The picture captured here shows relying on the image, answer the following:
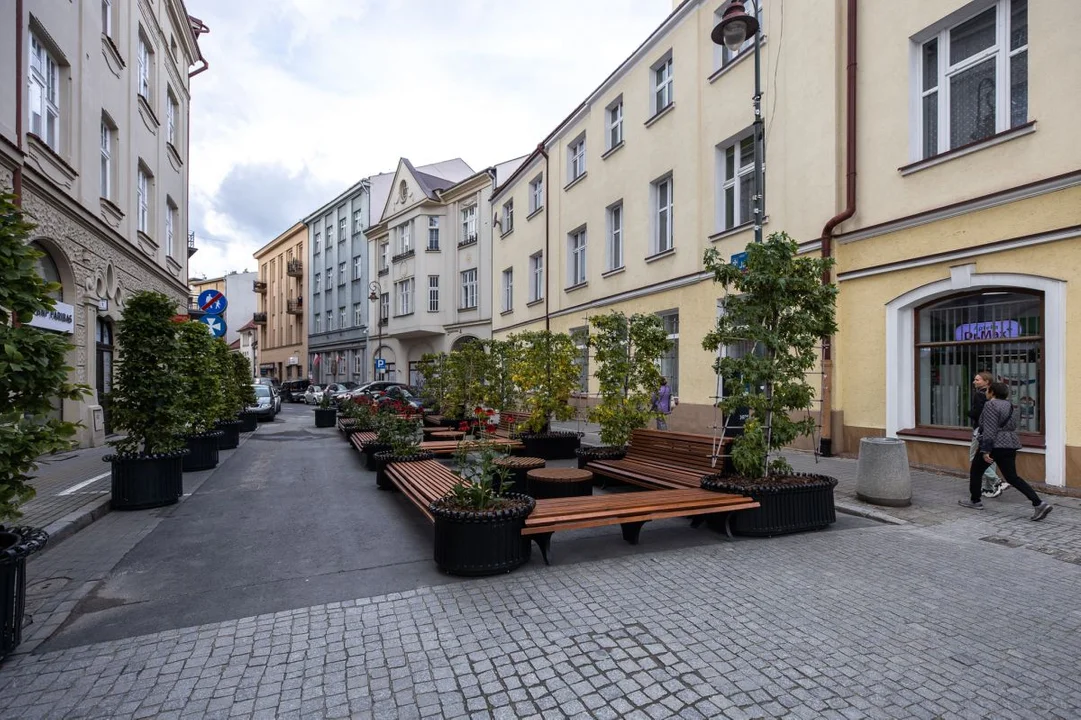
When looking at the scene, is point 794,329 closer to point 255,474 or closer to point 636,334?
point 636,334

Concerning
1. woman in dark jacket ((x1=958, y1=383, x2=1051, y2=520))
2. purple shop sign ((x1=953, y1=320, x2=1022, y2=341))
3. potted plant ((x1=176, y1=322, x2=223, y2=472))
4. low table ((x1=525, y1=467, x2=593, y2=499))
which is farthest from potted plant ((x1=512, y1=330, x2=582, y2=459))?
woman in dark jacket ((x1=958, y1=383, x2=1051, y2=520))

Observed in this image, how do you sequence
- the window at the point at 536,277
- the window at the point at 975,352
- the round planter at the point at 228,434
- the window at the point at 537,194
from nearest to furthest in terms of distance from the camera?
the window at the point at 975,352
the round planter at the point at 228,434
the window at the point at 537,194
the window at the point at 536,277

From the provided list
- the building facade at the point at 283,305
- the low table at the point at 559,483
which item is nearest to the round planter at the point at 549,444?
the low table at the point at 559,483

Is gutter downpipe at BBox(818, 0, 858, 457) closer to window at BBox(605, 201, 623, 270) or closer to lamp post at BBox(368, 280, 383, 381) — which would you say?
window at BBox(605, 201, 623, 270)

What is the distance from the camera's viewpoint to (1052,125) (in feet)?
25.0

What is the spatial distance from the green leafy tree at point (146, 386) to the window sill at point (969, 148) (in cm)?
1130

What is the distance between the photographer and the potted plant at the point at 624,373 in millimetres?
9797

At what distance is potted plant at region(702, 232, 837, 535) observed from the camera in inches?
251

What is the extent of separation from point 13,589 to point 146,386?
16.2 feet

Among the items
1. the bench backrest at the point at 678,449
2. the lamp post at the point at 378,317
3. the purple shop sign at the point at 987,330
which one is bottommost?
the bench backrest at the point at 678,449

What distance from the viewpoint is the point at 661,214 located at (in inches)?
639

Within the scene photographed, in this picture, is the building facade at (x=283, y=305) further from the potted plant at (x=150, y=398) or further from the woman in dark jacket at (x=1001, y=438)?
the woman in dark jacket at (x=1001, y=438)

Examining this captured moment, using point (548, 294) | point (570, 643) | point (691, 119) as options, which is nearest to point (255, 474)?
point (570, 643)

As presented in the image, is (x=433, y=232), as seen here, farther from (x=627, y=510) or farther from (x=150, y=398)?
(x=627, y=510)
